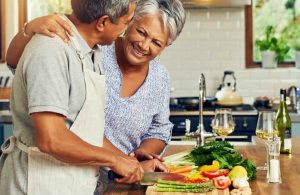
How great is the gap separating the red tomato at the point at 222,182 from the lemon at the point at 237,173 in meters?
0.04

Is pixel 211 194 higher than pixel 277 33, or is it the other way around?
pixel 277 33

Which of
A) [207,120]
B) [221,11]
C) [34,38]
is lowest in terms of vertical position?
[207,120]

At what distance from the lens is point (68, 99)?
171cm

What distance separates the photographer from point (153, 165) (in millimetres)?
2256

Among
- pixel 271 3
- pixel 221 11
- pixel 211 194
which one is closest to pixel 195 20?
pixel 221 11

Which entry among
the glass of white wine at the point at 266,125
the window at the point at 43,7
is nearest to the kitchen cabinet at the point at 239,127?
the window at the point at 43,7

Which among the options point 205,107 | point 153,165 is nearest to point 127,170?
point 153,165

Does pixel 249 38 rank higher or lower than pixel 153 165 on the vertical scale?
higher

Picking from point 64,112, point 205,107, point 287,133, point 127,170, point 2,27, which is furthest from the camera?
point 2,27

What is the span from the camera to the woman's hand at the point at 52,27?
5.74ft

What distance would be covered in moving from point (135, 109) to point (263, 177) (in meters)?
0.60

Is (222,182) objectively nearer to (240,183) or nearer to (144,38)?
(240,183)

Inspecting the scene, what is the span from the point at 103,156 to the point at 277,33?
415cm

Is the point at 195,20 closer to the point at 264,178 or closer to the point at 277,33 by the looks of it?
the point at 277,33
